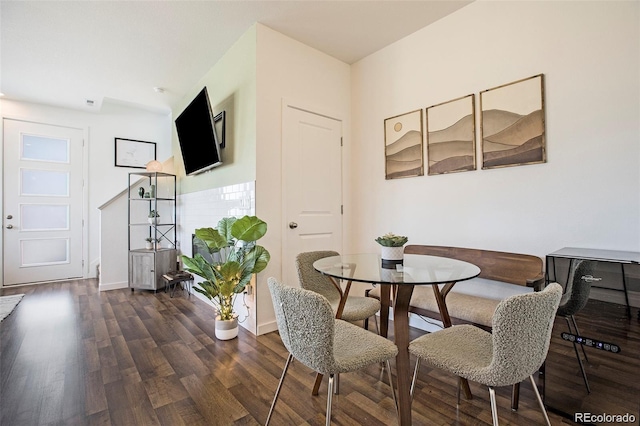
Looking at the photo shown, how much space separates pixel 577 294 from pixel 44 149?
701 cm

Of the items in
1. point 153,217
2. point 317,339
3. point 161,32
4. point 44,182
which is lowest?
point 317,339

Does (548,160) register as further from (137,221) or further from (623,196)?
(137,221)

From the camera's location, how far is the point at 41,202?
191 inches

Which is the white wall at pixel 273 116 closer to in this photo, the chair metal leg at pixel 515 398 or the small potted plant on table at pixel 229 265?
the small potted plant on table at pixel 229 265

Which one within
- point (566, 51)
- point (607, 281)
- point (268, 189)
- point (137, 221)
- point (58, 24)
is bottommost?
point (607, 281)

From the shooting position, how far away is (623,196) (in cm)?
191

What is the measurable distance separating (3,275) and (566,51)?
740cm

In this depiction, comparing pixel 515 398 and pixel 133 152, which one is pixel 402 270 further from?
pixel 133 152

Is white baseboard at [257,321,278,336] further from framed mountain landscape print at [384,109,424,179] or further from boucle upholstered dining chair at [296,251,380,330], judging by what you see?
framed mountain landscape print at [384,109,424,179]

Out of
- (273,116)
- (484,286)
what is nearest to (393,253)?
(484,286)

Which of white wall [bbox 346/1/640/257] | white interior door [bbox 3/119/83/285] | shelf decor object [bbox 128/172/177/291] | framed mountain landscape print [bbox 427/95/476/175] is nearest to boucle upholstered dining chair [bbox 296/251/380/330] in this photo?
white wall [bbox 346/1/640/257]

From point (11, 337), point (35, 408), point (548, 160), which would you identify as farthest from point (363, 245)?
point (11, 337)

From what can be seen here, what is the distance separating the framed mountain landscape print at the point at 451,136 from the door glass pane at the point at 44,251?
594 cm

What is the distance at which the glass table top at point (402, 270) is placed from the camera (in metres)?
1.51
